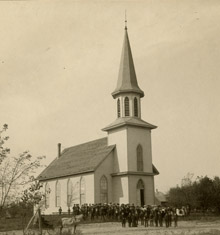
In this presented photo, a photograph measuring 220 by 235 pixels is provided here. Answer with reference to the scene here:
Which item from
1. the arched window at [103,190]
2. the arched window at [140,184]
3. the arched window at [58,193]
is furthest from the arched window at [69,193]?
the arched window at [140,184]

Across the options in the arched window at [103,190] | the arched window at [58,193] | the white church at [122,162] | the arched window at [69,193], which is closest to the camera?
the white church at [122,162]

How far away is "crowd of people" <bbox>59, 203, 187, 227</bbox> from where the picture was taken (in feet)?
86.8

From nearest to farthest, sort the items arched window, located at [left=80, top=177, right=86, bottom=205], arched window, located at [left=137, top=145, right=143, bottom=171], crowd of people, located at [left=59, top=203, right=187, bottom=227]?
1. crowd of people, located at [left=59, top=203, right=187, bottom=227]
2. arched window, located at [left=137, top=145, right=143, bottom=171]
3. arched window, located at [left=80, top=177, right=86, bottom=205]

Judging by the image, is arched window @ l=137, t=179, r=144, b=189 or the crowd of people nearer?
the crowd of people

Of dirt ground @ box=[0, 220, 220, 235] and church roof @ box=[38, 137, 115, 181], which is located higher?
church roof @ box=[38, 137, 115, 181]

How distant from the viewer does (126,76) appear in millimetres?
43750

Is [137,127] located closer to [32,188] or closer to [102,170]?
[102,170]

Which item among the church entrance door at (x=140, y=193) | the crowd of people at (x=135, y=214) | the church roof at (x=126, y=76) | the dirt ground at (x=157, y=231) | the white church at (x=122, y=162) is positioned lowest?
the dirt ground at (x=157, y=231)

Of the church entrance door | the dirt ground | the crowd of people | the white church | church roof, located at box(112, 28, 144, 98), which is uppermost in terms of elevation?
church roof, located at box(112, 28, 144, 98)

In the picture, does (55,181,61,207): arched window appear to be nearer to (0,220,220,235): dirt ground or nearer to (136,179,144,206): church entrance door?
(136,179,144,206): church entrance door

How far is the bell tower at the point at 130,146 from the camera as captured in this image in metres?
39.9

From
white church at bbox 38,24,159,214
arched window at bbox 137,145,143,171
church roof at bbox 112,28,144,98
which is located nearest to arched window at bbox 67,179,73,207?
white church at bbox 38,24,159,214

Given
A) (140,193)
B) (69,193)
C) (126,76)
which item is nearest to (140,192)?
(140,193)

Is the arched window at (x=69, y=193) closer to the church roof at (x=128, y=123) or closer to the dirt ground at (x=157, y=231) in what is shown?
the church roof at (x=128, y=123)
